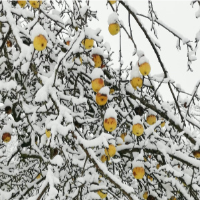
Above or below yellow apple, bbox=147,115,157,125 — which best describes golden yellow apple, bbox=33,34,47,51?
below

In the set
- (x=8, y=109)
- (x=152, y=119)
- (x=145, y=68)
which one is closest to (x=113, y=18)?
(x=145, y=68)

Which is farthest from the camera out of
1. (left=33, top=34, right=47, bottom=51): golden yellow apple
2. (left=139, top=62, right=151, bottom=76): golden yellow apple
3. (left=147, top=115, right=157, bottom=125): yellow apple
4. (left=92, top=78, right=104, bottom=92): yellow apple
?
(left=147, top=115, right=157, bottom=125): yellow apple

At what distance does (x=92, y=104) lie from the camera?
318 cm

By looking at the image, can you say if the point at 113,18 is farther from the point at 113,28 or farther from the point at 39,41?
the point at 39,41

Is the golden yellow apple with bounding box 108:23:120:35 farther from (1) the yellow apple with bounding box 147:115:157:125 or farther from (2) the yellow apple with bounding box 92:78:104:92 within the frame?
(1) the yellow apple with bounding box 147:115:157:125

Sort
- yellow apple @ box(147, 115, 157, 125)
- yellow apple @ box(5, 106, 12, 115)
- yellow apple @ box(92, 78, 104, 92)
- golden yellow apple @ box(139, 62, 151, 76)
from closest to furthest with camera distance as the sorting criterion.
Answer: golden yellow apple @ box(139, 62, 151, 76), yellow apple @ box(92, 78, 104, 92), yellow apple @ box(147, 115, 157, 125), yellow apple @ box(5, 106, 12, 115)

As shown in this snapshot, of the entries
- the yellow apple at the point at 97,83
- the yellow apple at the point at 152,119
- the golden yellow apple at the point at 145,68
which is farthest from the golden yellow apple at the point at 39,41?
the yellow apple at the point at 152,119

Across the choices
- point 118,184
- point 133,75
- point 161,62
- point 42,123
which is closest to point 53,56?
point 42,123

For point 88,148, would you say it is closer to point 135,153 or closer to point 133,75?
point 133,75

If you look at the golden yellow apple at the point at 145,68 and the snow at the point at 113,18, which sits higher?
the snow at the point at 113,18

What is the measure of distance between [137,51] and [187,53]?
39cm

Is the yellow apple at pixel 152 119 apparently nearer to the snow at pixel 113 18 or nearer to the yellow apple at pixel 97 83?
the yellow apple at pixel 97 83

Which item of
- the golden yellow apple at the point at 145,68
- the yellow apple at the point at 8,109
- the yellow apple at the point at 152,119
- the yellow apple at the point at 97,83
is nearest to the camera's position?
the golden yellow apple at the point at 145,68

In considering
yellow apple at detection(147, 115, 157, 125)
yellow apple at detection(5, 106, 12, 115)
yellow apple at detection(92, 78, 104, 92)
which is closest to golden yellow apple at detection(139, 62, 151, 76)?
yellow apple at detection(92, 78, 104, 92)
